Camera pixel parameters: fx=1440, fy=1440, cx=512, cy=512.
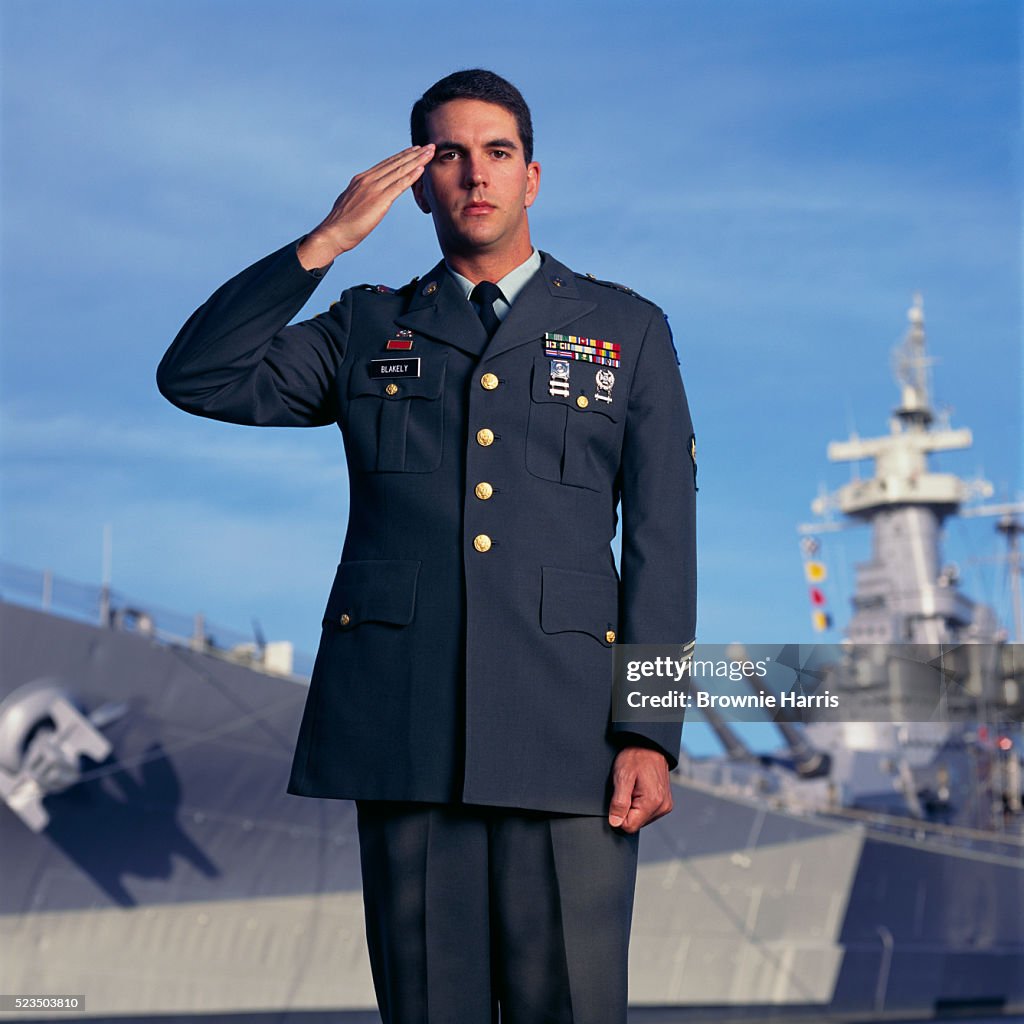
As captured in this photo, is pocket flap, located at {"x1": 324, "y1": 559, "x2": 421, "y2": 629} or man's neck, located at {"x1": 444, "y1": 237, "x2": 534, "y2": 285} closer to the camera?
pocket flap, located at {"x1": 324, "y1": 559, "x2": 421, "y2": 629}

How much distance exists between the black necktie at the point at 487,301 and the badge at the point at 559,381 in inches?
5.1

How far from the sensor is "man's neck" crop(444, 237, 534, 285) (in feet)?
7.51

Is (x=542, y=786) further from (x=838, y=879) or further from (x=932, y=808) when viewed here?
(x=932, y=808)

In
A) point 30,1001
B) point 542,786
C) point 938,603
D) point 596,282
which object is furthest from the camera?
point 938,603

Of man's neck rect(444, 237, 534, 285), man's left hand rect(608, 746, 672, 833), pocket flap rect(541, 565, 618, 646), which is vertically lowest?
man's left hand rect(608, 746, 672, 833)

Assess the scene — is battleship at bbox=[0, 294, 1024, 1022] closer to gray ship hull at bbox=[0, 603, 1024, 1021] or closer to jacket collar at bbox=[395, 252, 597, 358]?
gray ship hull at bbox=[0, 603, 1024, 1021]

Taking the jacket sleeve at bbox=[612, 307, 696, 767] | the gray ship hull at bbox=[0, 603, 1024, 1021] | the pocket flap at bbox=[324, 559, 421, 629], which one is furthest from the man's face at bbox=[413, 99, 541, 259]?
the gray ship hull at bbox=[0, 603, 1024, 1021]

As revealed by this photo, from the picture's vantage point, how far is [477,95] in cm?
218

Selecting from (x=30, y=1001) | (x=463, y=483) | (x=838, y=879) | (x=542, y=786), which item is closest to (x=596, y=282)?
(x=463, y=483)

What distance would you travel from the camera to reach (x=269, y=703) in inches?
433

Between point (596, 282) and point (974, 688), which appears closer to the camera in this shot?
point (596, 282)

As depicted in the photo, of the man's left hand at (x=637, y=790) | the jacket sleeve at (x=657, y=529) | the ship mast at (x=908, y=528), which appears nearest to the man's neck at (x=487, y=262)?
the jacket sleeve at (x=657, y=529)

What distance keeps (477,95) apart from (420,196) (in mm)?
191

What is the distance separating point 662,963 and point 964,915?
6.91 metres
